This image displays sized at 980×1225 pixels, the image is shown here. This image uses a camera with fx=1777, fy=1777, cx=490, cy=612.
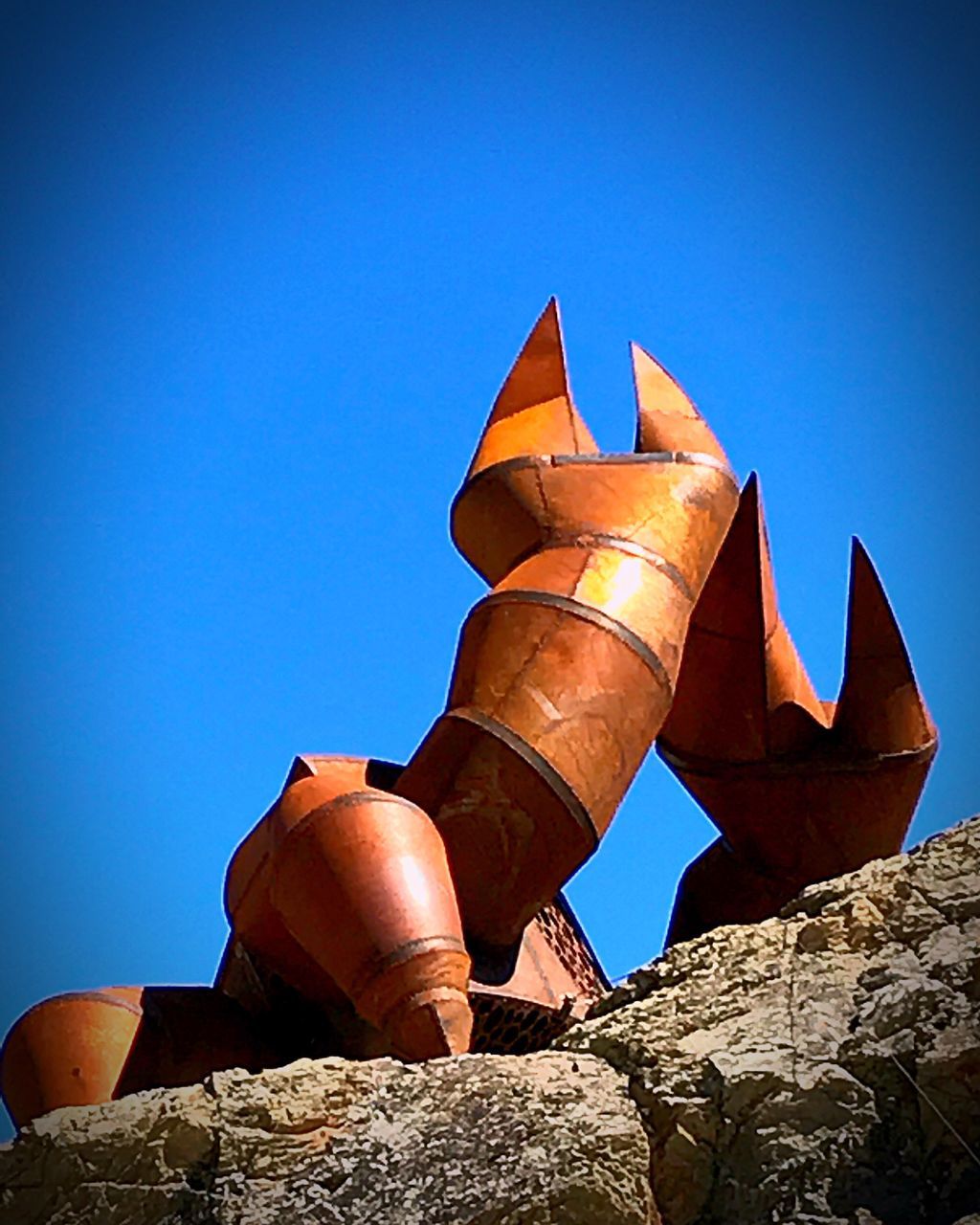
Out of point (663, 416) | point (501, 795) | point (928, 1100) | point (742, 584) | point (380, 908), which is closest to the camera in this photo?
point (928, 1100)

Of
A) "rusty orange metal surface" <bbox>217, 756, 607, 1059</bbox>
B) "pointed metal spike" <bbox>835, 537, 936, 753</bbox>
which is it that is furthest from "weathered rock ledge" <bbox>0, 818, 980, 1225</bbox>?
"pointed metal spike" <bbox>835, 537, 936, 753</bbox>

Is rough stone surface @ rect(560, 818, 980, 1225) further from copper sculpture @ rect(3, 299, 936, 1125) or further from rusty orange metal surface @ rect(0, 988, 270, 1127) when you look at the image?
rusty orange metal surface @ rect(0, 988, 270, 1127)

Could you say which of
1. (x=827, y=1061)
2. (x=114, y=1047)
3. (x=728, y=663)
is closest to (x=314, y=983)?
(x=114, y=1047)

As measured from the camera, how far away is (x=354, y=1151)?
227cm

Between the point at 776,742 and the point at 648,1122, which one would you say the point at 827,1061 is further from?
the point at 776,742

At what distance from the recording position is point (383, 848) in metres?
5.24

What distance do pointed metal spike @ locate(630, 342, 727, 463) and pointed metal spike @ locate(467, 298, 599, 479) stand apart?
23 cm

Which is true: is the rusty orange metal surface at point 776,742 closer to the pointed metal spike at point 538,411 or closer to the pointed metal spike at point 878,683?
the pointed metal spike at point 878,683

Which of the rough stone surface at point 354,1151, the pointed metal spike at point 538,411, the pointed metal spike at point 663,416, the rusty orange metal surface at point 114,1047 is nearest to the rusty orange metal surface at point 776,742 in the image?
the pointed metal spike at point 663,416

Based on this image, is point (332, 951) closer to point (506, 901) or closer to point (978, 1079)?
point (506, 901)

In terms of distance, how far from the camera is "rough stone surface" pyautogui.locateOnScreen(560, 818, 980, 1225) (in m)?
2.08

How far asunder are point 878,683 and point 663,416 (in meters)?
1.44

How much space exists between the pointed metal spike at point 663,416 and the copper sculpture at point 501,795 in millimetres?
13

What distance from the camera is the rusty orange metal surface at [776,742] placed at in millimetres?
7367
